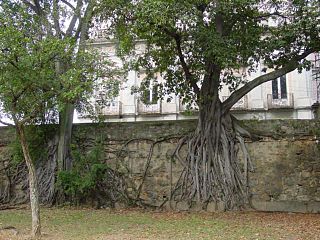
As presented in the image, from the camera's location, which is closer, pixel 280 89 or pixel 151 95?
pixel 151 95

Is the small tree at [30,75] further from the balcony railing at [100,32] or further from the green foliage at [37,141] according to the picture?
the green foliage at [37,141]

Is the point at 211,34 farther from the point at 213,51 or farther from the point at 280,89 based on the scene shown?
the point at 280,89

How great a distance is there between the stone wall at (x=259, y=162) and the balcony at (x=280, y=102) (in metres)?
8.01

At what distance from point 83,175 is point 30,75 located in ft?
19.6

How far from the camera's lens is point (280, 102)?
19625mm

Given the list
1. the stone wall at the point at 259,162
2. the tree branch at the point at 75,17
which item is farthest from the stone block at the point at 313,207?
the tree branch at the point at 75,17

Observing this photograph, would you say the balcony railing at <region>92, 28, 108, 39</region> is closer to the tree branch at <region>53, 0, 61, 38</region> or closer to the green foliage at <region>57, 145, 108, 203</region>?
the tree branch at <region>53, 0, 61, 38</region>

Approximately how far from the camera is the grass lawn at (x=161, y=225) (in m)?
7.17

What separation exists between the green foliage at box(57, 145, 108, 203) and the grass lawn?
31.0 inches

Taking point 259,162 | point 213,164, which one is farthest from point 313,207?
point 213,164

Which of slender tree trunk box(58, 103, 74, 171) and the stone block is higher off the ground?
slender tree trunk box(58, 103, 74, 171)

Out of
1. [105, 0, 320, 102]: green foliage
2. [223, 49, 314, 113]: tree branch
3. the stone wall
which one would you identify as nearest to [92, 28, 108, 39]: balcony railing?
[105, 0, 320, 102]: green foliage

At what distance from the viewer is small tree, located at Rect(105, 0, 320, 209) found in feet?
30.5

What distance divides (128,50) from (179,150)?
3.36 m
